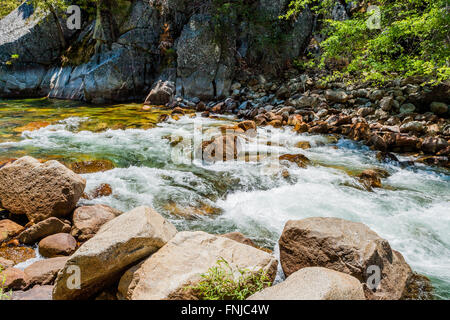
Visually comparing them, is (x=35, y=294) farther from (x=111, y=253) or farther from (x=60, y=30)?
(x=60, y=30)

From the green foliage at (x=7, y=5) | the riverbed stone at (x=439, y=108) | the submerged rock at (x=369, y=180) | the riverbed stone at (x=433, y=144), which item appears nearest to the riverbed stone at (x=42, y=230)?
the submerged rock at (x=369, y=180)

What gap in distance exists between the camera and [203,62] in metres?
15.0

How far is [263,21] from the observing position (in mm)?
15758

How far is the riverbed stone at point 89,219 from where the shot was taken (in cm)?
369

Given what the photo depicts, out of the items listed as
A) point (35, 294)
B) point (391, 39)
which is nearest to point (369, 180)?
point (391, 39)

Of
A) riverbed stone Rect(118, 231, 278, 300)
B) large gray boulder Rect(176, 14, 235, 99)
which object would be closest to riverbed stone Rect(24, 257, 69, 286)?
riverbed stone Rect(118, 231, 278, 300)

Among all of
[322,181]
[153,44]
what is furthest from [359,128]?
[153,44]

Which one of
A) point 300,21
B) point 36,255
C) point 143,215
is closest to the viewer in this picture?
point 143,215

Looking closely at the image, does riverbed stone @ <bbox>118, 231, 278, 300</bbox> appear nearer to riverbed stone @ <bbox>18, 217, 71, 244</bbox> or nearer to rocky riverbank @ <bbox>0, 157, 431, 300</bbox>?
rocky riverbank @ <bbox>0, 157, 431, 300</bbox>

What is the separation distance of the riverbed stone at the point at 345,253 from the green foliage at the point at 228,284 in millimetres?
662

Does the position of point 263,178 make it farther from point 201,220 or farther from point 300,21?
point 300,21

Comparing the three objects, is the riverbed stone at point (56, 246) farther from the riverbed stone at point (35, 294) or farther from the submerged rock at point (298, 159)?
the submerged rock at point (298, 159)
